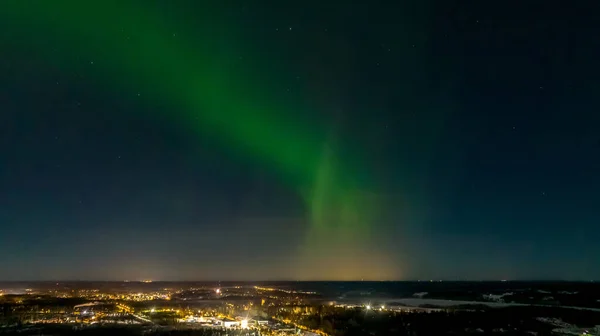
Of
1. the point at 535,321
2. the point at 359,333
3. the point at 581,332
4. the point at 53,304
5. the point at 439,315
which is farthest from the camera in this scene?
the point at 53,304

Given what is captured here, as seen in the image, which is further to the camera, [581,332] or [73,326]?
[73,326]

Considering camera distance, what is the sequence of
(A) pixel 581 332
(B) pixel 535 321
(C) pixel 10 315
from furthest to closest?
(C) pixel 10 315 < (B) pixel 535 321 < (A) pixel 581 332

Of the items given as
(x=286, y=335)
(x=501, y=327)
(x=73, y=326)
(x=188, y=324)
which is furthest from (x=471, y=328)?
(x=73, y=326)

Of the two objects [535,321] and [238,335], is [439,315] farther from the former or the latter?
[238,335]

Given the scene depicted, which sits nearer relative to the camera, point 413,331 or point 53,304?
point 413,331

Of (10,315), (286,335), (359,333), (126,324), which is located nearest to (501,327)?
(359,333)

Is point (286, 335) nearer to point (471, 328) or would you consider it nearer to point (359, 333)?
point (359, 333)

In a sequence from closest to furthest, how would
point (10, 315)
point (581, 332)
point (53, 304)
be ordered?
point (581, 332) < point (10, 315) < point (53, 304)

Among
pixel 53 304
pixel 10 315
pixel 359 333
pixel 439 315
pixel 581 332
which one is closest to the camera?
pixel 581 332
